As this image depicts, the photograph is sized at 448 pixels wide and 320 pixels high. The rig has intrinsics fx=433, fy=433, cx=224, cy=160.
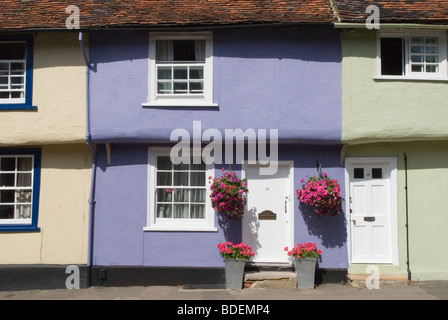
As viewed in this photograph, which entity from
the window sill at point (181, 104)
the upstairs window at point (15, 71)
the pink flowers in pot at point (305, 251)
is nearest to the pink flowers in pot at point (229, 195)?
the pink flowers in pot at point (305, 251)

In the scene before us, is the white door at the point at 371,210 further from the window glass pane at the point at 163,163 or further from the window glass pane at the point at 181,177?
the window glass pane at the point at 163,163

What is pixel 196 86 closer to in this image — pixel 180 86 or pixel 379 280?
pixel 180 86

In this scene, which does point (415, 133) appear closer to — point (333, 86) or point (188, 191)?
point (333, 86)

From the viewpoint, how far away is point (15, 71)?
32.2 feet

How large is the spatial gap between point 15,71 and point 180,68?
148 inches

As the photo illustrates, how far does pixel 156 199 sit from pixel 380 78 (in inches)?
216

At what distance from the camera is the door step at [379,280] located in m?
8.88

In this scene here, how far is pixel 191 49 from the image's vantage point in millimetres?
9758

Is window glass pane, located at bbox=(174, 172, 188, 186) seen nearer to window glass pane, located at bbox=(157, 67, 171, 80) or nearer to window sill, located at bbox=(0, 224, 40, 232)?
window glass pane, located at bbox=(157, 67, 171, 80)

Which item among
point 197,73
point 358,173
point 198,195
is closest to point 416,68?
point 358,173

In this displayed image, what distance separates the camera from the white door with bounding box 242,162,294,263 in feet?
30.9

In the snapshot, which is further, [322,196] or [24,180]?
[24,180]

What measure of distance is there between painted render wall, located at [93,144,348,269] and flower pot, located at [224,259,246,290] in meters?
0.42

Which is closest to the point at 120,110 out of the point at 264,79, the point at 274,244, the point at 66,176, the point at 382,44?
the point at 66,176
